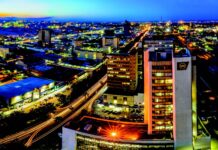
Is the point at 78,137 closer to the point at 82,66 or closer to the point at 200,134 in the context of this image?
the point at 200,134

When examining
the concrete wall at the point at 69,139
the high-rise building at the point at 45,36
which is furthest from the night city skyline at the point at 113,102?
the high-rise building at the point at 45,36

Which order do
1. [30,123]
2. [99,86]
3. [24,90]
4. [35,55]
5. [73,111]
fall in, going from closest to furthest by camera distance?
[30,123]
[73,111]
[24,90]
[99,86]
[35,55]

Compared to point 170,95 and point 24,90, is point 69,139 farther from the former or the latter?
point 24,90

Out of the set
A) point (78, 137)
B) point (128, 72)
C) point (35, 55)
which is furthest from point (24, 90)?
point (35, 55)

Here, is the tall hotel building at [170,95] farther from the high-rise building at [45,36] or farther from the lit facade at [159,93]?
the high-rise building at [45,36]

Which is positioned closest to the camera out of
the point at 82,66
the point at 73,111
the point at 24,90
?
the point at 73,111

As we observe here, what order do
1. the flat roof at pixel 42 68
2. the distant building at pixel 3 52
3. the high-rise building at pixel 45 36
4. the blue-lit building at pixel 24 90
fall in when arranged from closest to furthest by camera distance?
the blue-lit building at pixel 24 90 < the flat roof at pixel 42 68 < the distant building at pixel 3 52 < the high-rise building at pixel 45 36
